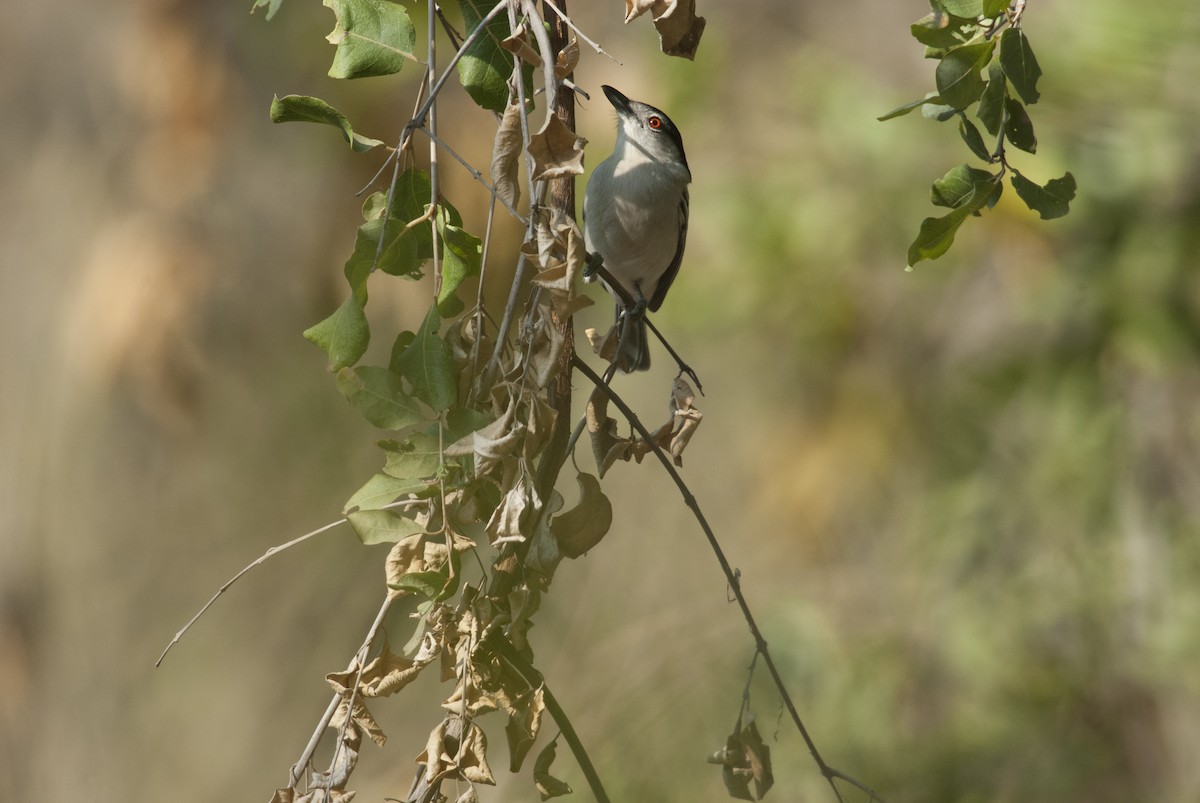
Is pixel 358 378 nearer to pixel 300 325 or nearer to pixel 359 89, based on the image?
pixel 359 89

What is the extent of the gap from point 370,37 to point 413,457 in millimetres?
496

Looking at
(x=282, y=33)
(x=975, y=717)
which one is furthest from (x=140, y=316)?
(x=975, y=717)

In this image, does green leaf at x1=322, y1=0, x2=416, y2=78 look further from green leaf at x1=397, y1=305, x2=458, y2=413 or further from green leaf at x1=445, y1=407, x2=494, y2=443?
green leaf at x1=445, y1=407, x2=494, y2=443

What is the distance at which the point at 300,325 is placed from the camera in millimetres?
6562

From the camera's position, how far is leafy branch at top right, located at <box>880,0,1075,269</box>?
3.61 ft

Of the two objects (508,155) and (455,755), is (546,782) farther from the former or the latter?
(508,155)

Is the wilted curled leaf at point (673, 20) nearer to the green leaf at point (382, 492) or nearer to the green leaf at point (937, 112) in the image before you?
the green leaf at point (937, 112)

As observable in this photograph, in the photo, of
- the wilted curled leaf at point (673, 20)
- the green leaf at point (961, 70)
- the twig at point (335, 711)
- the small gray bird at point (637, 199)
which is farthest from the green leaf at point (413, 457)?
the small gray bird at point (637, 199)

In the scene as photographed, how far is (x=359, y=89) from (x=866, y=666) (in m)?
3.32

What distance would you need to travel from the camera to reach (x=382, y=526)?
1198mm

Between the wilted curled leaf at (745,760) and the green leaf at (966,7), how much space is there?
909 millimetres

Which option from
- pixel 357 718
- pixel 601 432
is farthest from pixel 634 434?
pixel 357 718

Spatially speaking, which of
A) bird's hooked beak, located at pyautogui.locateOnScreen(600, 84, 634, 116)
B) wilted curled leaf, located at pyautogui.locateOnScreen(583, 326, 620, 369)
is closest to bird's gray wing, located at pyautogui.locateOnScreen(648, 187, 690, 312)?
bird's hooked beak, located at pyautogui.locateOnScreen(600, 84, 634, 116)

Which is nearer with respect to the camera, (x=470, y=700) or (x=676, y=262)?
(x=470, y=700)
